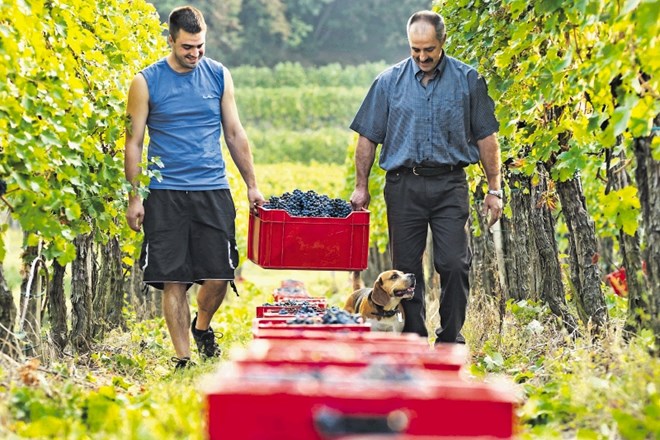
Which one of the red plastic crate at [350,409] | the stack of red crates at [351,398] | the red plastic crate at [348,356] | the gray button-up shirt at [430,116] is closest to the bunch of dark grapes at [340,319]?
the red plastic crate at [348,356]

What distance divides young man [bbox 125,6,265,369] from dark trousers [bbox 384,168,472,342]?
1.11 meters

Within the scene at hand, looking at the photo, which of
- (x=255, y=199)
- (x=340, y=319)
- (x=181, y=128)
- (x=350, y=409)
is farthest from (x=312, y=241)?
(x=350, y=409)

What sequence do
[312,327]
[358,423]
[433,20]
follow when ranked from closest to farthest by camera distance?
[358,423]
[312,327]
[433,20]

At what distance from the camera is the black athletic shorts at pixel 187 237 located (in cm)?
739

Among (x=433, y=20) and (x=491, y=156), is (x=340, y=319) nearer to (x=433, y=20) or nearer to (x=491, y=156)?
(x=491, y=156)

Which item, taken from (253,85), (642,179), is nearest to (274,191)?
(253,85)

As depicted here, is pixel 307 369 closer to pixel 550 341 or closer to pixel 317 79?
pixel 550 341

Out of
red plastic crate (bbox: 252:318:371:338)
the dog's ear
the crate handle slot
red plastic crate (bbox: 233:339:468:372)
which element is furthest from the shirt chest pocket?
the crate handle slot

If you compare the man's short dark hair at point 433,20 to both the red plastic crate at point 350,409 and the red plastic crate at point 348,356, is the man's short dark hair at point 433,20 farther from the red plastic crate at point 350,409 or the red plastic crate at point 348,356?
the red plastic crate at point 350,409

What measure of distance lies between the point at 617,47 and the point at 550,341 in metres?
2.49

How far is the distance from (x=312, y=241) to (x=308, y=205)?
26cm

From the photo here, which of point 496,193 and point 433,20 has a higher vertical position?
point 433,20

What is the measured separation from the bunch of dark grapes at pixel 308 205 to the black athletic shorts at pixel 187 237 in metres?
0.32

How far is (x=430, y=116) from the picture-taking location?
716 centimetres
